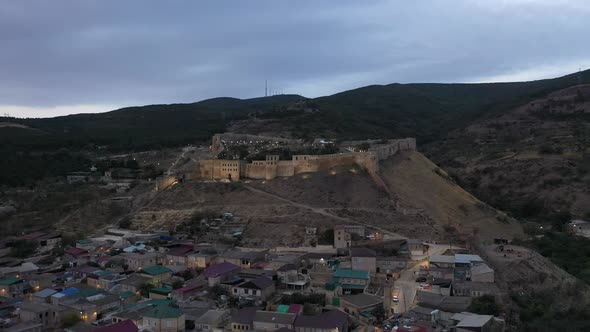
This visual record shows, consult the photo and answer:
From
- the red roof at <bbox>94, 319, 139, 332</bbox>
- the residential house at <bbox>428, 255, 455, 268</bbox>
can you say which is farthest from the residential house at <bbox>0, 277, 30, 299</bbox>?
the residential house at <bbox>428, 255, 455, 268</bbox>

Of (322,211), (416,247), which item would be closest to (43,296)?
(322,211)

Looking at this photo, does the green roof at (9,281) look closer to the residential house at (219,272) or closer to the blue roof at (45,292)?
the blue roof at (45,292)

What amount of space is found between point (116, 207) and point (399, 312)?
3042 cm

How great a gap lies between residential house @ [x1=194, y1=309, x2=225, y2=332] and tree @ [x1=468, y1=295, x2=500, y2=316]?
1108 cm

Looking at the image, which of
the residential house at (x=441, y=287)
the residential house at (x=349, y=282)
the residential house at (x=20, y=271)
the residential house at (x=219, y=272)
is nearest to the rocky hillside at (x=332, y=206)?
the residential house at (x=219, y=272)

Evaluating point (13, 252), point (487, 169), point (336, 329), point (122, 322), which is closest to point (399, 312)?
point (336, 329)

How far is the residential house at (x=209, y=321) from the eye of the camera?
78.2 feet

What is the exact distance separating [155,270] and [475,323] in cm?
1686

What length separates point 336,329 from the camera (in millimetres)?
22500

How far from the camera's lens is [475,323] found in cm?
2262

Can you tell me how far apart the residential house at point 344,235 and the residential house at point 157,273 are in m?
10.5

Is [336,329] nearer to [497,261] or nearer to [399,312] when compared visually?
[399,312]

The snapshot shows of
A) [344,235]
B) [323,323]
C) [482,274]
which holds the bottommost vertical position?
[323,323]

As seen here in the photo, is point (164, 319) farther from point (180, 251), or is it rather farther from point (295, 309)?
point (180, 251)
